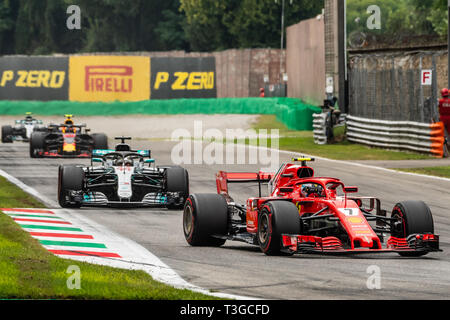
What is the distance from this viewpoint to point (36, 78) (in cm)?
6406

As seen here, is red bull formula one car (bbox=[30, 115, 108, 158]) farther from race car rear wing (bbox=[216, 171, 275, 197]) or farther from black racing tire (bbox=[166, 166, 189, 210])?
race car rear wing (bbox=[216, 171, 275, 197])

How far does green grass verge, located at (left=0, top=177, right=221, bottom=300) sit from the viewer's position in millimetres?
10008

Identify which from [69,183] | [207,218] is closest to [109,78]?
[69,183]

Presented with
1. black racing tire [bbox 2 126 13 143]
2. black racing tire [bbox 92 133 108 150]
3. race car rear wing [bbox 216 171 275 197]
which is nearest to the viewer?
race car rear wing [bbox 216 171 275 197]

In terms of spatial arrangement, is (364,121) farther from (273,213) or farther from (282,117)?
(273,213)

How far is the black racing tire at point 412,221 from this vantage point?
13.6 meters

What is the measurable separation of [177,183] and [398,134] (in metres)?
16.5

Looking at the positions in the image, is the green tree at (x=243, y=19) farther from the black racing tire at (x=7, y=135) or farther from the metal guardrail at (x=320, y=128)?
the black racing tire at (x=7, y=135)

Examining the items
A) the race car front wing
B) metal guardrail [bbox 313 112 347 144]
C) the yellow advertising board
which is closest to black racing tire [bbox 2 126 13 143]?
metal guardrail [bbox 313 112 347 144]

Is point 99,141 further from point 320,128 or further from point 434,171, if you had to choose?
point 434,171

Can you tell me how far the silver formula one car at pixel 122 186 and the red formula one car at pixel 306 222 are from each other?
538cm

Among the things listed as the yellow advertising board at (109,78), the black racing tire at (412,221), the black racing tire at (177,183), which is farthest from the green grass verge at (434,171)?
the yellow advertising board at (109,78)

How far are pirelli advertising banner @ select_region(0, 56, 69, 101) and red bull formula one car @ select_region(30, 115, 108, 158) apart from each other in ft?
98.3
